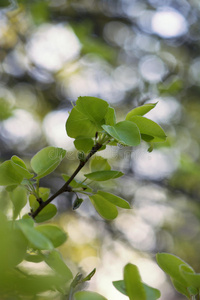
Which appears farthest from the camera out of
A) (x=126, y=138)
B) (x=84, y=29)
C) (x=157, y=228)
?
(x=157, y=228)

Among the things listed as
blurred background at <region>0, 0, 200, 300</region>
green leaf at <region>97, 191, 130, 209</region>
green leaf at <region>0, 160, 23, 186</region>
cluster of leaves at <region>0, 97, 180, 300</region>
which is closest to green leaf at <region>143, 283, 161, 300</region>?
cluster of leaves at <region>0, 97, 180, 300</region>

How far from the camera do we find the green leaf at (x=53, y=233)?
44 centimetres

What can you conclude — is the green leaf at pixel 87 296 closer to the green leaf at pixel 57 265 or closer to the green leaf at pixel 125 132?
the green leaf at pixel 57 265

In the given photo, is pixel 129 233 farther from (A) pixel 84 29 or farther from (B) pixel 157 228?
(A) pixel 84 29

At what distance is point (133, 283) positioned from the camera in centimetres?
40

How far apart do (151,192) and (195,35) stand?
1.05 metres

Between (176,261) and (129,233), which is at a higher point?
(176,261)

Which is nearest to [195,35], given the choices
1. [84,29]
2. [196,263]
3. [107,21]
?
[107,21]

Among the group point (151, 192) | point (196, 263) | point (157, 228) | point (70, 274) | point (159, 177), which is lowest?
point (196, 263)

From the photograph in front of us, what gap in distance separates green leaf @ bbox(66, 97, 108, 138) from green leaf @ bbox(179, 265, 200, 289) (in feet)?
0.67

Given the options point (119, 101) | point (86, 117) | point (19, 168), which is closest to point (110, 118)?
point (86, 117)

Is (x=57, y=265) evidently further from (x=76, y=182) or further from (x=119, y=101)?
(x=119, y=101)

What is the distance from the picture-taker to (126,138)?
1.36 ft

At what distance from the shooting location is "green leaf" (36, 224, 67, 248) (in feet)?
1.43
